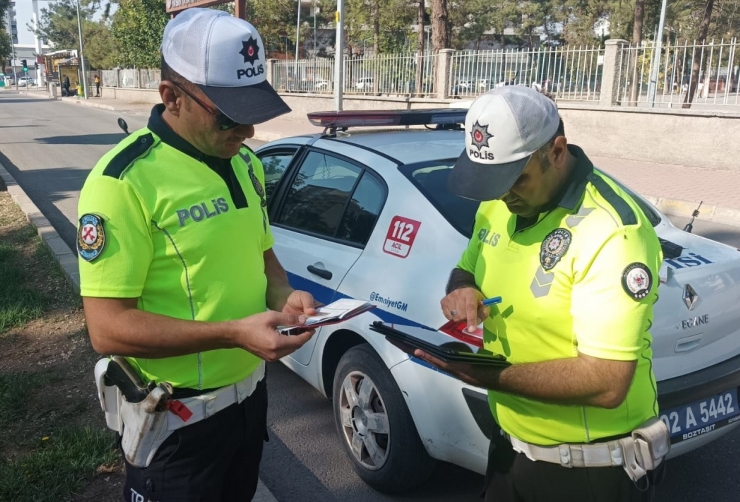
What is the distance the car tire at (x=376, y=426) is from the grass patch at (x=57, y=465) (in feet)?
3.62

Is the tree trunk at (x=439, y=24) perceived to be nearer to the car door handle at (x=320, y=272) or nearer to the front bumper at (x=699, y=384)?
the car door handle at (x=320, y=272)

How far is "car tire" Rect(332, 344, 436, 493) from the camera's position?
2.83 m

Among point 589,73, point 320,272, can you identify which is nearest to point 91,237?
point 320,272

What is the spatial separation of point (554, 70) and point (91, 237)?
14984 millimetres

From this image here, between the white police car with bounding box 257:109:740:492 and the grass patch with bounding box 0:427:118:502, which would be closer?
the white police car with bounding box 257:109:740:492

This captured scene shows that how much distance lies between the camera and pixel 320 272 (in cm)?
341

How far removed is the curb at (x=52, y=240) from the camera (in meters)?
5.60

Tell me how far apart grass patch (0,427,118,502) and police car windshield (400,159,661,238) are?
1.90 metres

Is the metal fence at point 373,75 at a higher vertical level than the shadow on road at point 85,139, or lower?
higher

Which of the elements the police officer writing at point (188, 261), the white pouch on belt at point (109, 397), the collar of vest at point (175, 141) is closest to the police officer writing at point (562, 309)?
the police officer writing at point (188, 261)

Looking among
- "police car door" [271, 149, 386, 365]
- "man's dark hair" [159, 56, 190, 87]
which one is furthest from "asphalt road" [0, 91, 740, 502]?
"man's dark hair" [159, 56, 190, 87]

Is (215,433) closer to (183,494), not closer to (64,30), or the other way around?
(183,494)

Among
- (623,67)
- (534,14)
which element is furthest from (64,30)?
(623,67)

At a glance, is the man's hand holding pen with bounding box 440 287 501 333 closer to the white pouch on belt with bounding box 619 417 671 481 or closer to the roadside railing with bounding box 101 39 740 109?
the white pouch on belt with bounding box 619 417 671 481
